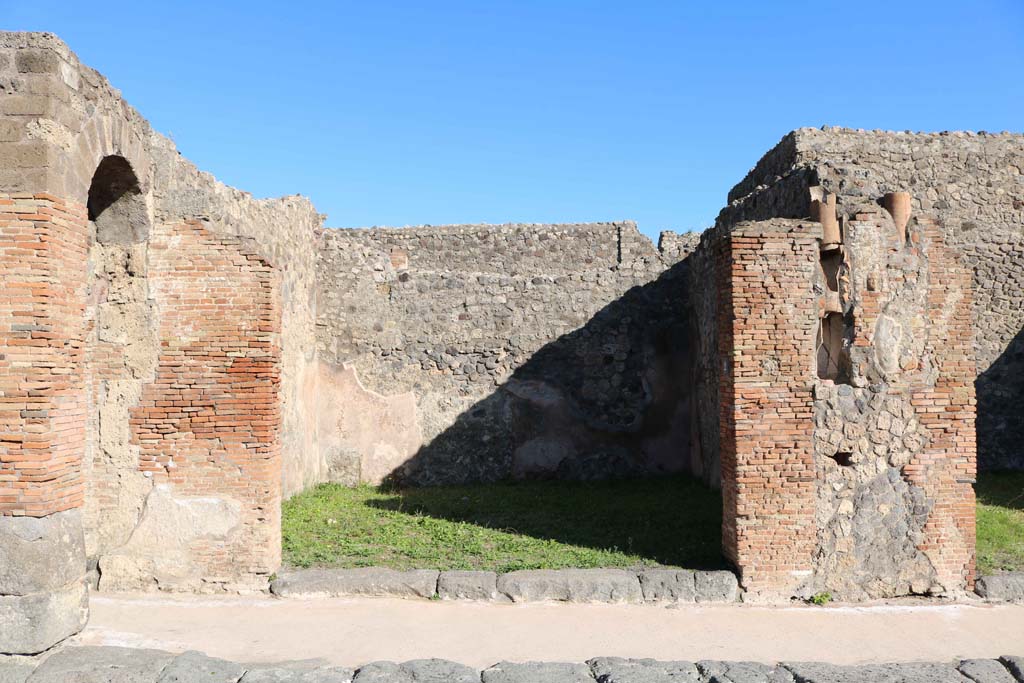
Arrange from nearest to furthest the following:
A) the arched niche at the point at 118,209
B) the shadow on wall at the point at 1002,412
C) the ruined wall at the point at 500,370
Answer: the arched niche at the point at 118,209 < the ruined wall at the point at 500,370 < the shadow on wall at the point at 1002,412

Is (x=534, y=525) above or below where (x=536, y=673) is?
above

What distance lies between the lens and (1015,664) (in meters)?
4.06

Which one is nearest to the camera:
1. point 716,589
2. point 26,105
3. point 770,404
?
point 26,105

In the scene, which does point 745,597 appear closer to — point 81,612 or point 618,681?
point 618,681

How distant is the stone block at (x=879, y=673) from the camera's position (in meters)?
3.88

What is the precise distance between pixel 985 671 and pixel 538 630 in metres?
2.45

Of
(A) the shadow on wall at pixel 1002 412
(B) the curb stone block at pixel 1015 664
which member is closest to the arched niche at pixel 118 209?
(B) the curb stone block at pixel 1015 664

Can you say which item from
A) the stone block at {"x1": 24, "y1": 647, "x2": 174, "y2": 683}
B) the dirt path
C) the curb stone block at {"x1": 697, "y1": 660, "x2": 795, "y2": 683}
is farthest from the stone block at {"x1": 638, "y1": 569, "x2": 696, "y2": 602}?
the stone block at {"x1": 24, "y1": 647, "x2": 174, "y2": 683}

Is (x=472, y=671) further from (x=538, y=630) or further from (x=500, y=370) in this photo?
(x=500, y=370)

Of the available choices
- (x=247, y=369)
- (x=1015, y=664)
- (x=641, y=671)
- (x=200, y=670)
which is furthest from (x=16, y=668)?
(x=1015, y=664)

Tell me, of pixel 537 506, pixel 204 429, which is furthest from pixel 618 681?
pixel 537 506

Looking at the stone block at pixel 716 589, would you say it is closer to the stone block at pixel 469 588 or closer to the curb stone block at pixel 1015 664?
the stone block at pixel 469 588

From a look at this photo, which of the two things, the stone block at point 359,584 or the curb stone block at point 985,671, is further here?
the stone block at point 359,584

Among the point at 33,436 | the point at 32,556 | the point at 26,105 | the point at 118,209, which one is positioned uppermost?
the point at 26,105
